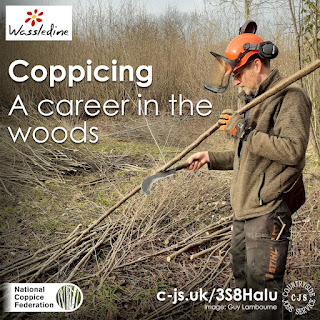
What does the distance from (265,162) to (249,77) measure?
0.41 meters

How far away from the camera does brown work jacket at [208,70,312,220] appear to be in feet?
5.31

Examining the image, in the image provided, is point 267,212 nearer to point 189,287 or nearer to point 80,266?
point 189,287

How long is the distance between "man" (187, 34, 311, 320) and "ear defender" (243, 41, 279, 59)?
0.02m

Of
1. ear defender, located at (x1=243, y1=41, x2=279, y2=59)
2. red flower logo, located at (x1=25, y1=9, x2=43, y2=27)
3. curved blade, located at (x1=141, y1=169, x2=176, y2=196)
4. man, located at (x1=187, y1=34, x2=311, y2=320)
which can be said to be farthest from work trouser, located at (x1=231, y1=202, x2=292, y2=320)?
red flower logo, located at (x1=25, y1=9, x2=43, y2=27)

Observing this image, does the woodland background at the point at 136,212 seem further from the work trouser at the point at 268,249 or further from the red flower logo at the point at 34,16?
the red flower logo at the point at 34,16

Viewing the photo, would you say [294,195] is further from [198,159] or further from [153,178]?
[153,178]

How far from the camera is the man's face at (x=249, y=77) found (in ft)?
5.92

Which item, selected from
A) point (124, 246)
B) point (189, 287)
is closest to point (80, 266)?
point (124, 246)

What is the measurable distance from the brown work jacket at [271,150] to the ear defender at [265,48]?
0.30 ft

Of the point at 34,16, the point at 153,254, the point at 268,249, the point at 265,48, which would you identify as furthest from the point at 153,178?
the point at 34,16

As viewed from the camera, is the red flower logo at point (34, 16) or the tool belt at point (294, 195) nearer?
the tool belt at point (294, 195)

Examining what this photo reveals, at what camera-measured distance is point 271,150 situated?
1627 millimetres

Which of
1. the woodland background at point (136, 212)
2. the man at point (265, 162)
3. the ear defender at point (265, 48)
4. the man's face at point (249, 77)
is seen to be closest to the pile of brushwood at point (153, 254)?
the woodland background at point (136, 212)

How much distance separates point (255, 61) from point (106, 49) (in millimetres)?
6005
